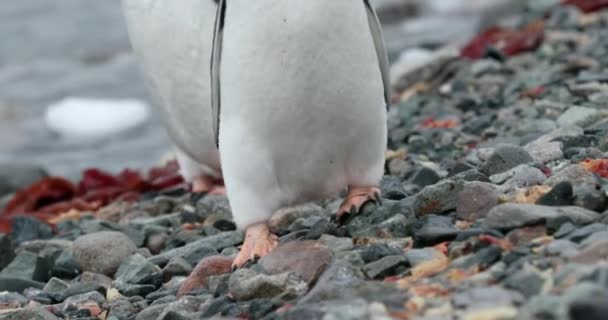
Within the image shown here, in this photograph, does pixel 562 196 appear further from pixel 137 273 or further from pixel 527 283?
pixel 137 273

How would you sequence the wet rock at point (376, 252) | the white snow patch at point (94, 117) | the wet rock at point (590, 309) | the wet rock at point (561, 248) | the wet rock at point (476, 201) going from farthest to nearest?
the white snow patch at point (94, 117)
the wet rock at point (476, 201)
the wet rock at point (376, 252)
the wet rock at point (561, 248)
the wet rock at point (590, 309)

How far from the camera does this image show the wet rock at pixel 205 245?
5246 mm

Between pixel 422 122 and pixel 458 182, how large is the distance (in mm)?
3352

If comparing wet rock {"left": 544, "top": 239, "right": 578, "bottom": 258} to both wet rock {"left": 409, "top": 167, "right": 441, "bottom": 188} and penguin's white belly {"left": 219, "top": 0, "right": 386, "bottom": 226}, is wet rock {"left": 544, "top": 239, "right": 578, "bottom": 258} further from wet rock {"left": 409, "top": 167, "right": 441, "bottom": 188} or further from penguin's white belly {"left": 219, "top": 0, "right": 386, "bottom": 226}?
wet rock {"left": 409, "top": 167, "right": 441, "bottom": 188}

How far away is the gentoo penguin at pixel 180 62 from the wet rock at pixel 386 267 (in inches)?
85.0

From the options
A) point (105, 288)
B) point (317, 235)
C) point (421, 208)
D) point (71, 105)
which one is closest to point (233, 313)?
point (317, 235)

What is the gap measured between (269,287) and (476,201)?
0.79m

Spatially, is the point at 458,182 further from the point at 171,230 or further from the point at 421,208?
the point at 171,230

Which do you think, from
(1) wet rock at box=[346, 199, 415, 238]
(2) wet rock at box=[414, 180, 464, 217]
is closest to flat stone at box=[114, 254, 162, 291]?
(1) wet rock at box=[346, 199, 415, 238]

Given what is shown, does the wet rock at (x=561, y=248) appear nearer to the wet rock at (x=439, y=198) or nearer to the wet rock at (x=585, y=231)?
the wet rock at (x=585, y=231)

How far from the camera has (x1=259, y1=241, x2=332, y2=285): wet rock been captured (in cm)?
391

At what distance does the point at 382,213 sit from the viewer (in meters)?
4.50

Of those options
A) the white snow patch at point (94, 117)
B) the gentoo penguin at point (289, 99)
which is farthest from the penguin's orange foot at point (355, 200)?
the white snow patch at point (94, 117)

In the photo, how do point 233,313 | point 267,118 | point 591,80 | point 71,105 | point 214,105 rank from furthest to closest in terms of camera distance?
point 71,105
point 591,80
point 214,105
point 267,118
point 233,313
